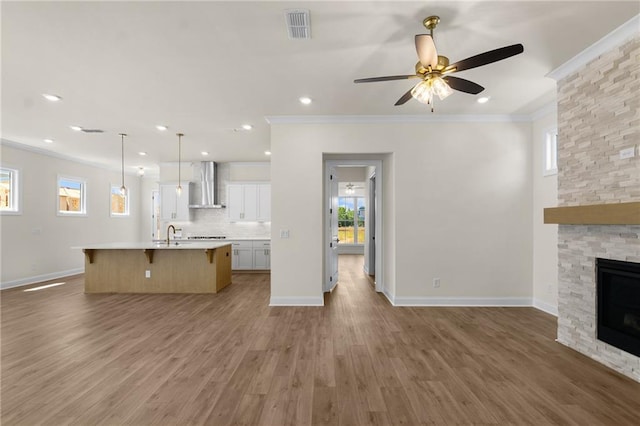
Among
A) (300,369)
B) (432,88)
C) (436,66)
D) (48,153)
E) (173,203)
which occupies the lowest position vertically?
(300,369)

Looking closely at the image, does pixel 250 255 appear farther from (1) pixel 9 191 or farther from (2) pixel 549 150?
(2) pixel 549 150

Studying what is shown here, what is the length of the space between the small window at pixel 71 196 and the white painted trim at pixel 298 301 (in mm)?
6252

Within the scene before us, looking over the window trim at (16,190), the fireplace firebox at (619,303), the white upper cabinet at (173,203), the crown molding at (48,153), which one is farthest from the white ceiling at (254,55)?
the white upper cabinet at (173,203)

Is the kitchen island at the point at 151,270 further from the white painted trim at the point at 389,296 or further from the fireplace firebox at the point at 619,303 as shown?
the fireplace firebox at the point at 619,303

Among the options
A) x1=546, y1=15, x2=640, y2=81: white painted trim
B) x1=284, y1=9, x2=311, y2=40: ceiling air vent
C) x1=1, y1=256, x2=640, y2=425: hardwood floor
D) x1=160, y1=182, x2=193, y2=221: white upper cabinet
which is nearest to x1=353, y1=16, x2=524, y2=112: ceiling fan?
x1=284, y1=9, x2=311, y2=40: ceiling air vent

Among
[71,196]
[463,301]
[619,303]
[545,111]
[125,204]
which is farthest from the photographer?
[125,204]

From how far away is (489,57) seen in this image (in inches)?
82.6

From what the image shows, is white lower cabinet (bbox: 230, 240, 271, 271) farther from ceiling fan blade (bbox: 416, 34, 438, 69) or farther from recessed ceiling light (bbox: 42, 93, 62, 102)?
ceiling fan blade (bbox: 416, 34, 438, 69)

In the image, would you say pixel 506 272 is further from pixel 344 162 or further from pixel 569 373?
pixel 344 162

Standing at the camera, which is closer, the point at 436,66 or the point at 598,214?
the point at 436,66

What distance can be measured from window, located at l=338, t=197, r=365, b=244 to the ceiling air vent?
9.13m

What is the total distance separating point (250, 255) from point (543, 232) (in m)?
6.22

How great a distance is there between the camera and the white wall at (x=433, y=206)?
15.0 feet

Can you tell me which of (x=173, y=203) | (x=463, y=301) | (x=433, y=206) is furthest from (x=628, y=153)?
(x=173, y=203)
